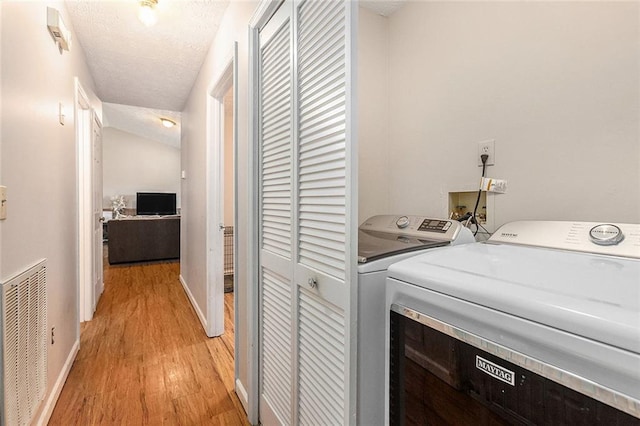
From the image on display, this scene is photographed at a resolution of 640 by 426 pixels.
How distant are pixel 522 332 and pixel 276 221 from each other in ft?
3.45

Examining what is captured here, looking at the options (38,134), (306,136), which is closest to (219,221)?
(38,134)

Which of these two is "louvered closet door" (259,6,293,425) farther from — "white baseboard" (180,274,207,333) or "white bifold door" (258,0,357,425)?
"white baseboard" (180,274,207,333)

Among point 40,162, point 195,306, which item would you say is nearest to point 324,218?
point 40,162

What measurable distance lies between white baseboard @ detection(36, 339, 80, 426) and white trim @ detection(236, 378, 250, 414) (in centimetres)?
94

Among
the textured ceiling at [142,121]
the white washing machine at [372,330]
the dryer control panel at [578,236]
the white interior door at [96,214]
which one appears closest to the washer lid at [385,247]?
the white washing machine at [372,330]

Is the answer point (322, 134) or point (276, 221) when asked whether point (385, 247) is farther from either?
point (276, 221)

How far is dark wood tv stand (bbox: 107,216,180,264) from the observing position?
5320 mm

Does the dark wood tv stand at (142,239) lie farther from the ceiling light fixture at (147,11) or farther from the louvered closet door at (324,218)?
the louvered closet door at (324,218)

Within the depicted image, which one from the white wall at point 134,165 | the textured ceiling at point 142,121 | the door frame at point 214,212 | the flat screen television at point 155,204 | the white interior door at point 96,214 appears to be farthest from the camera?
the white wall at point 134,165

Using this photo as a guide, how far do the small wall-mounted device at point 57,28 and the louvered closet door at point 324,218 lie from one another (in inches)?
57.5

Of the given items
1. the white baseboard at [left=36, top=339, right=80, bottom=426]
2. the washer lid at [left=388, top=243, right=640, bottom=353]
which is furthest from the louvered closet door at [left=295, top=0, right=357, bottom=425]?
the white baseboard at [left=36, top=339, right=80, bottom=426]

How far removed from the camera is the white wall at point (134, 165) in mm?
7980

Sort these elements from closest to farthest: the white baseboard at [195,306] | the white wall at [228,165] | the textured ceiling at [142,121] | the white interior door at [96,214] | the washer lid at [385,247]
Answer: the washer lid at [385,247], the white baseboard at [195,306], the white interior door at [96,214], the white wall at [228,165], the textured ceiling at [142,121]

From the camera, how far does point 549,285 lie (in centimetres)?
62
